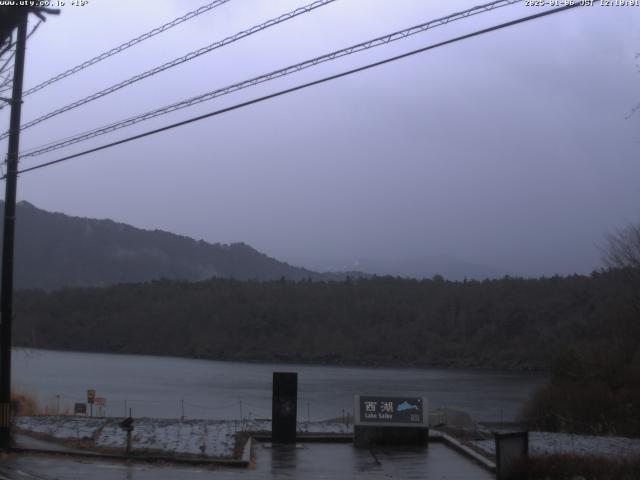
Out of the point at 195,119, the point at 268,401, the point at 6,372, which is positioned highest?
the point at 195,119

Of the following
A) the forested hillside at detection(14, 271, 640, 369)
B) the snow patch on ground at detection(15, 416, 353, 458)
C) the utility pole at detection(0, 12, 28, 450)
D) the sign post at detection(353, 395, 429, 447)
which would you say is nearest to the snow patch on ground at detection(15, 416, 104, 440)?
the snow patch on ground at detection(15, 416, 353, 458)

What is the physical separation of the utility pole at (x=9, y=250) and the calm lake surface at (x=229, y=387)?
20282 millimetres

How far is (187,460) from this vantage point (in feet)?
52.0

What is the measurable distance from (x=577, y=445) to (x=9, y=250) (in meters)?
12.5

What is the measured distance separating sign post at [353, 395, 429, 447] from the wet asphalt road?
1.89ft

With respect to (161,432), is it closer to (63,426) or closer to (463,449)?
(63,426)

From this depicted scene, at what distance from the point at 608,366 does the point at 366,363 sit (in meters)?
63.4

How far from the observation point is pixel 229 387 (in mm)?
59281

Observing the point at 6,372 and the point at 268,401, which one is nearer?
the point at 6,372

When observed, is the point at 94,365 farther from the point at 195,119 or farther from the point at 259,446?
the point at 195,119

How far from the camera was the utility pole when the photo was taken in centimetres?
1692

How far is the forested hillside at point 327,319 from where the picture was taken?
299 feet

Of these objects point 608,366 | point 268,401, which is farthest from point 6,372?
point 268,401

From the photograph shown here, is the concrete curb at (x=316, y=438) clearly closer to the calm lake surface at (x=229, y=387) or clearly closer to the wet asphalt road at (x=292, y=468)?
the wet asphalt road at (x=292, y=468)
